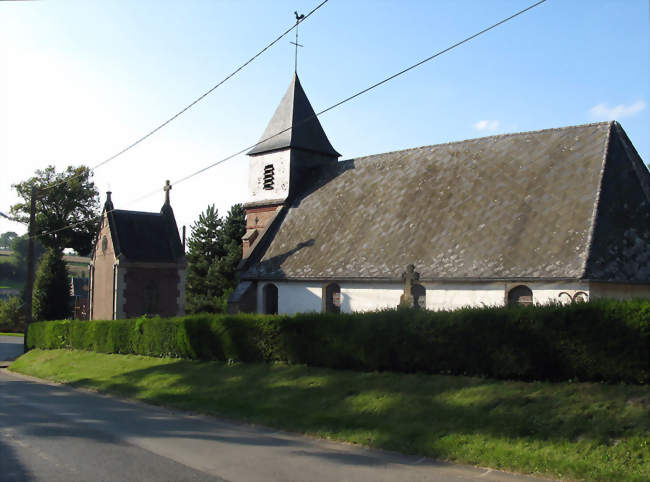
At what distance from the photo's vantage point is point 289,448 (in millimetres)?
10273

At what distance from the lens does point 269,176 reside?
32.4 metres

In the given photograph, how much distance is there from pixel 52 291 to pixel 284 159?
1107 inches

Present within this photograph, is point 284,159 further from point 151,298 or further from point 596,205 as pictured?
point 596,205

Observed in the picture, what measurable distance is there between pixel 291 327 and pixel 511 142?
12.9m

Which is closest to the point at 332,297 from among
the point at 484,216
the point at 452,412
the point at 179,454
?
the point at 484,216

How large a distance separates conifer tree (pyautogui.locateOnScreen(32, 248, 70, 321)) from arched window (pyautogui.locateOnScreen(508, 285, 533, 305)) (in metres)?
41.4

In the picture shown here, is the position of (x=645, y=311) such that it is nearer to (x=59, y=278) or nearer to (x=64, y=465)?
(x=64, y=465)

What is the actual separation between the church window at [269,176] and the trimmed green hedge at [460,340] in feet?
40.6

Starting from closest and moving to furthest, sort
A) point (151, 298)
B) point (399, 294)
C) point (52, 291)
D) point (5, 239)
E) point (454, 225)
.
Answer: point (399, 294), point (454, 225), point (151, 298), point (52, 291), point (5, 239)

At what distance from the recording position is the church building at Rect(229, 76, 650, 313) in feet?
59.8

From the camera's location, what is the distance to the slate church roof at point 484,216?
18359 millimetres

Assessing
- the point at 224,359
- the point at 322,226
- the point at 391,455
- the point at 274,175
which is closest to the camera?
the point at 391,455

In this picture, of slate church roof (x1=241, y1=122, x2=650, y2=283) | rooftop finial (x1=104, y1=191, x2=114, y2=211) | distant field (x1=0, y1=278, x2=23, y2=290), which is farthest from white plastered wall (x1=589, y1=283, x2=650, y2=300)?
distant field (x1=0, y1=278, x2=23, y2=290)

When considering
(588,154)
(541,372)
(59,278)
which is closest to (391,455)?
(541,372)
